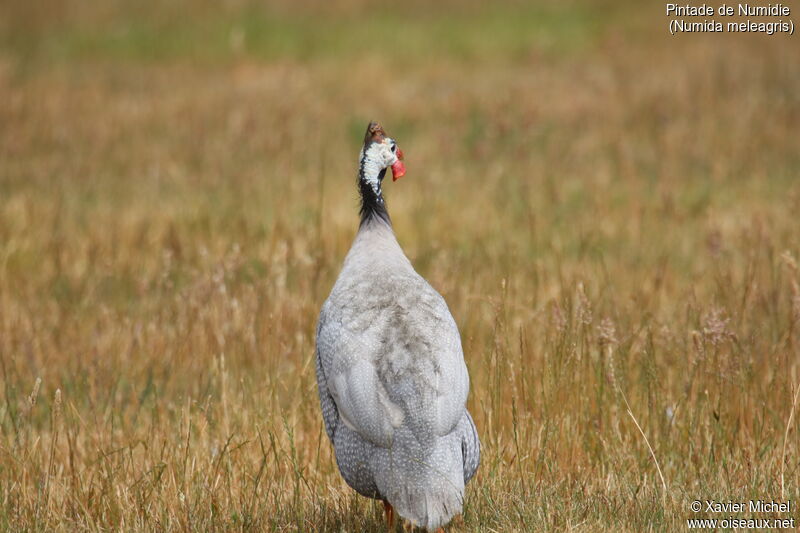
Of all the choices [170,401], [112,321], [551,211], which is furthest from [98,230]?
[551,211]

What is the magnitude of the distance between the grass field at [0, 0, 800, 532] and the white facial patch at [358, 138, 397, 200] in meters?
0.89

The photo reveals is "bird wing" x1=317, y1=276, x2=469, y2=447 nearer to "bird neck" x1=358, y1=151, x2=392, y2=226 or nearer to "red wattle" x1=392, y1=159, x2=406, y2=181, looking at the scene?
"bird neck" x1=358, y1=151, x2=392, y2=226

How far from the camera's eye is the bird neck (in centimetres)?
389

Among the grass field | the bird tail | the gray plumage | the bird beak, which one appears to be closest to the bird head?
the bird beak

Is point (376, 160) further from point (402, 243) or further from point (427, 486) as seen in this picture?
point (402, 243)

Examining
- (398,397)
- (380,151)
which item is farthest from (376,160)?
(398,397)

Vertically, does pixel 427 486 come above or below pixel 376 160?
below

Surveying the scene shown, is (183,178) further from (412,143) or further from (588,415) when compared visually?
(588,415)

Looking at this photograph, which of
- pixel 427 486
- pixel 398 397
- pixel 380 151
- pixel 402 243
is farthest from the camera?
pixel 402 243

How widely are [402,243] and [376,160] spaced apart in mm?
3842

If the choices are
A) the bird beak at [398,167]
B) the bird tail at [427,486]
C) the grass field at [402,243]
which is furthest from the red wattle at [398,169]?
the bird tail at [427,486]

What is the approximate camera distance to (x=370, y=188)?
3.89m

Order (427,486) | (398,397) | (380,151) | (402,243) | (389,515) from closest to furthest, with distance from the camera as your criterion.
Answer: (427,486)
(398,397)
(389,515)
(380,151)
(402,243)

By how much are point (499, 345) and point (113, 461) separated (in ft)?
5.58
